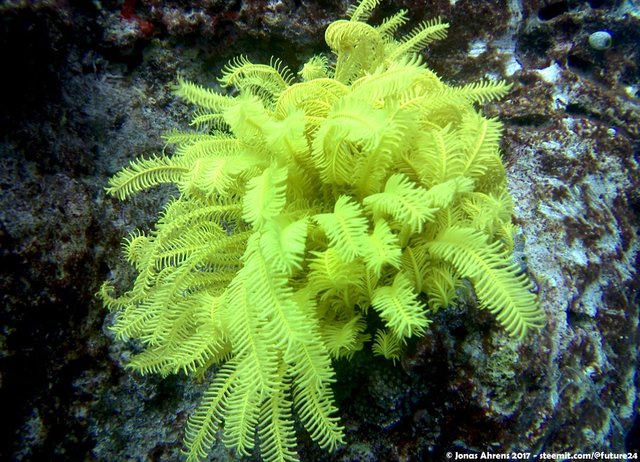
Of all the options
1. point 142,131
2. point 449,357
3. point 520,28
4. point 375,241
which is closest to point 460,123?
point 375,241

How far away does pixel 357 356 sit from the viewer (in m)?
2.74

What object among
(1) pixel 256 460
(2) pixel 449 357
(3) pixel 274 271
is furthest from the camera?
(1) pixel 256 460

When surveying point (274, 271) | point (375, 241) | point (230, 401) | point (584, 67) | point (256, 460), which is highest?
point (584, 67)

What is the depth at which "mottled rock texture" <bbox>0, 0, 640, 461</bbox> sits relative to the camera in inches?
103

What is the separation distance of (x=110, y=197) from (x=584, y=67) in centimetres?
507

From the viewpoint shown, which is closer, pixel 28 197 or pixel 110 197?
pixel 28 197

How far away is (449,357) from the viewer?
2.62 metres

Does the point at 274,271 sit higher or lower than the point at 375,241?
lower

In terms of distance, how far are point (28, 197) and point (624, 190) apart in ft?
17.6

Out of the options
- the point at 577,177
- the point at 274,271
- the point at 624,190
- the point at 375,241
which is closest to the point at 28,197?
the point at 274,271

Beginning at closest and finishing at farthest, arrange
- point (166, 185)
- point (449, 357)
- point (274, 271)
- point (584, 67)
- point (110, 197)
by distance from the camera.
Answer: point (274, 271)
point (449, 357)
point (110, 197)
point (166, 185)
point (584, 67)

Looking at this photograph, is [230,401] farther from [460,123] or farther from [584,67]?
[584,67]

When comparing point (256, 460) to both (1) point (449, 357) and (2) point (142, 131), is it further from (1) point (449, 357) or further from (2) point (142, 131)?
(2) point (142, 131)

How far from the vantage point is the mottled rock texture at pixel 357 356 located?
2611 mm
